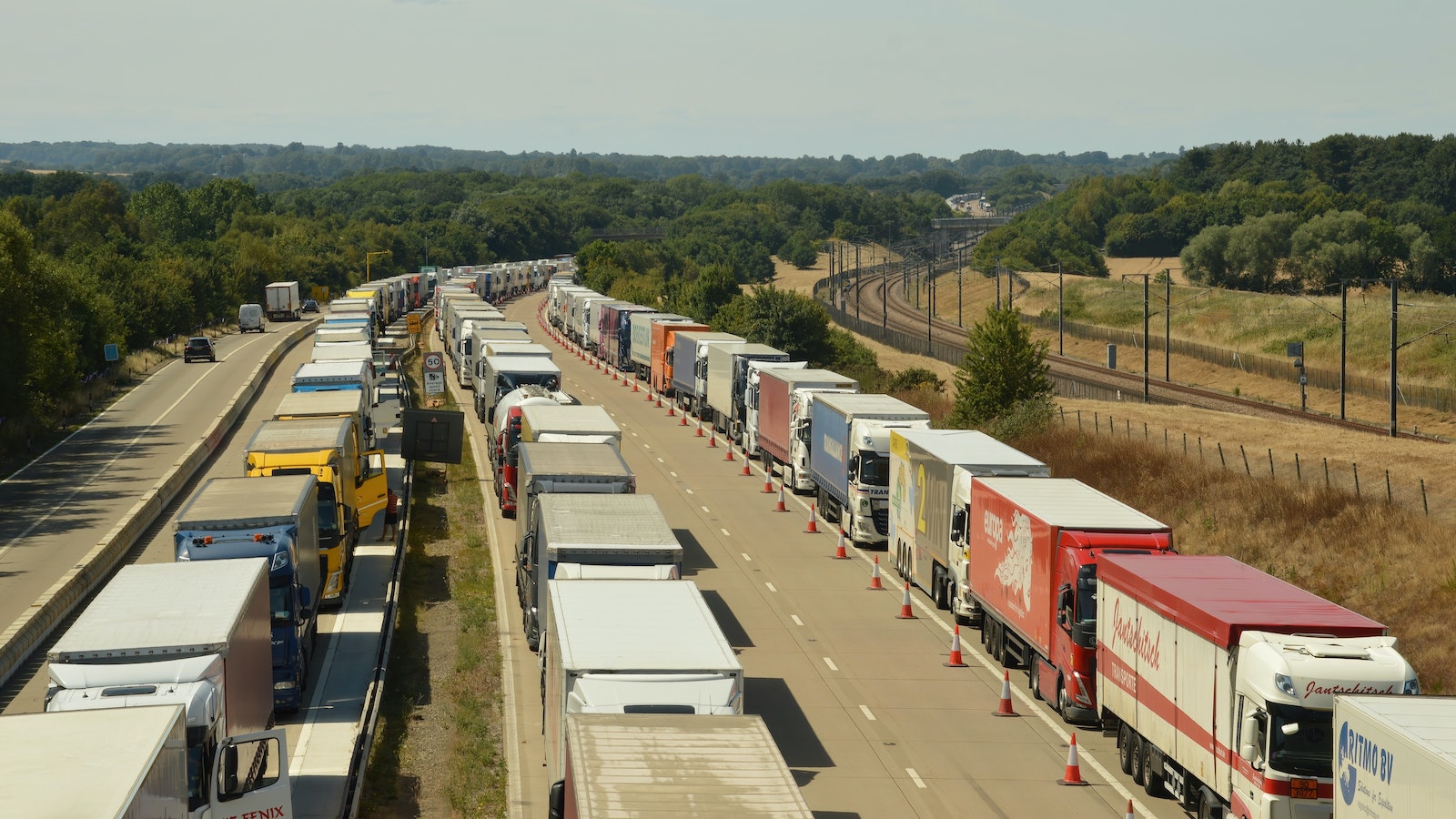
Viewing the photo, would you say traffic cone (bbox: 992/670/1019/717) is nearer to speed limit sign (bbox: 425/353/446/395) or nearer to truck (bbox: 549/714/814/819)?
truck (bbox: 549/714/814/819)

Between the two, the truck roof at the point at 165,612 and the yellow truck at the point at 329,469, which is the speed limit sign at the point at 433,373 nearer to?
the yellow truck at the point at 329,469

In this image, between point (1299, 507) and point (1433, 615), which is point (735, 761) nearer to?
point (1433, 615)

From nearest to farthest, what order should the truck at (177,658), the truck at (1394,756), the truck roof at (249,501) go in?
the truck at (1394,756), the truck at (177,658), the truck roof at (249,501)

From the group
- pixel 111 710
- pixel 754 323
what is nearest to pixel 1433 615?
pixel 111 710

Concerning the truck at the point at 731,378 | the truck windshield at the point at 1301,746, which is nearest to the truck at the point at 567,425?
the truck at the point at 731,378

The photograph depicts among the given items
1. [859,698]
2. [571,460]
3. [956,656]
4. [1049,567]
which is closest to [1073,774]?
[1049,567]

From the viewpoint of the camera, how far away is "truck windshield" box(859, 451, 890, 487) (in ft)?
117

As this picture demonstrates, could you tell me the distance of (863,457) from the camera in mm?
35688

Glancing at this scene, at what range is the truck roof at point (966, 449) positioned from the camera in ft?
93.6

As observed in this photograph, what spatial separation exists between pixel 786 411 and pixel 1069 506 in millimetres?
20002

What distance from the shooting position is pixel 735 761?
43.8ft

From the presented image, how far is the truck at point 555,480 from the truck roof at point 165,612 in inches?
300

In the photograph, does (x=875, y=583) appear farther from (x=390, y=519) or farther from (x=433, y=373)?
(x=433, y=373)

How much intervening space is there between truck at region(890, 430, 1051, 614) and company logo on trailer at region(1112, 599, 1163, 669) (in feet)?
23.2
